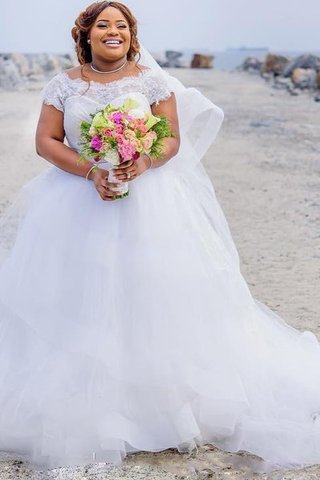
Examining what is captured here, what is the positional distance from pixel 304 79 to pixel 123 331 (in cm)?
3210

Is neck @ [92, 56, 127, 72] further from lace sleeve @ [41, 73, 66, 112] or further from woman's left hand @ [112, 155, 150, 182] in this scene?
woman's left hand @ [112, 155, 150, 182]

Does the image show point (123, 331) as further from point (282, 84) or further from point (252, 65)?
point (252, 65)

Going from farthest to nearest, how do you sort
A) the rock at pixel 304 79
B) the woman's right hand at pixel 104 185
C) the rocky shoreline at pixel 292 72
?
the rock at pixel 304 79 → the rocky shoreline at pixel 292 72 → the woman's right hand at pixel 104 185

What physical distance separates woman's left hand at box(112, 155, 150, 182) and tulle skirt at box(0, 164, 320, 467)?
0.86 feet

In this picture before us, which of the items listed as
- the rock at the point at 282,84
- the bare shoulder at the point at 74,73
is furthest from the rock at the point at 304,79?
the bare shoulder at the point at 74,73

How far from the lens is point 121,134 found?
3398mm

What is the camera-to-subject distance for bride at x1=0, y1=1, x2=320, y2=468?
12.3 ft

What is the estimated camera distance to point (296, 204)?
10422 millimetres

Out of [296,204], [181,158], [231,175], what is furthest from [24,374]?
[231,175]

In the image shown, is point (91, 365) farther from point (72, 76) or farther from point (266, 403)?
point (72, 76)

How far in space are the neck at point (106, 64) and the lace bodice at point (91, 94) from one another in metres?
0.08

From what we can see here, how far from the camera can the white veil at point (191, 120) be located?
4.10 meters

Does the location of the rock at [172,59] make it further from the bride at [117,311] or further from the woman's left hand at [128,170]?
the woman's left hand at [128,170]

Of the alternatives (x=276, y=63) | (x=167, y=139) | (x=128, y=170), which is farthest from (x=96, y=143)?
(x=276, y=63)
